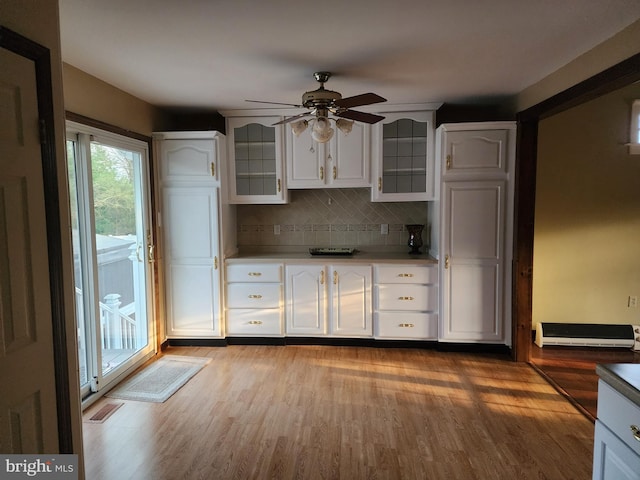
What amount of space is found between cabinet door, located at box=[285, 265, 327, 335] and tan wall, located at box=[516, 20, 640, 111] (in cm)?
238

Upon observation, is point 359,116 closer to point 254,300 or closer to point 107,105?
point 107,105

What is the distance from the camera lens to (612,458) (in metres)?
1.31

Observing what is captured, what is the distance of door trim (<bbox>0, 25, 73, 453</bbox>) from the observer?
1.42m

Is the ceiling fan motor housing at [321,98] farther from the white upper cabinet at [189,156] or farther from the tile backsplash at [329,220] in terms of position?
the tile backsplash at [329,220]

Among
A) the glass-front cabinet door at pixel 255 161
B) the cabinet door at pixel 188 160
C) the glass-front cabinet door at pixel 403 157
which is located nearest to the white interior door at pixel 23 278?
the cabinet door at pixel 188 160

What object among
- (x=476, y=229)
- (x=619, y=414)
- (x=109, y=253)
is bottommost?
(x=619, y=414)

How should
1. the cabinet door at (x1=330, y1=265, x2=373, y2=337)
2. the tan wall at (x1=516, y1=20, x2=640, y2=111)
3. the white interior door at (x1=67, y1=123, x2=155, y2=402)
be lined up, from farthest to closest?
the cabinet door at (x1=330, y1=265, x2=373, y2=337) < the white interior door at (x1=67, y1=123, x2=155, y2=402) < the tan wall at (x1=516, y1=20, x2=640, y2=111)

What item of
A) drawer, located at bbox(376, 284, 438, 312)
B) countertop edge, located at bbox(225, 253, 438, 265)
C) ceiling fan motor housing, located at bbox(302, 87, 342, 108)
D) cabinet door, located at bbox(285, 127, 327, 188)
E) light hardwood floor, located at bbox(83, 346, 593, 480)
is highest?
ceiling fan motor housing, located at bbox(302, 87, 342, 108)


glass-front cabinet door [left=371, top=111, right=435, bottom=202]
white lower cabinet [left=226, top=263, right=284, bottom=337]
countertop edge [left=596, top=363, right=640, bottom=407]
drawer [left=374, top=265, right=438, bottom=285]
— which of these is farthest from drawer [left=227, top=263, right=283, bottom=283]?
countertop edge [left=596, top=363, right=640, bottom=407]

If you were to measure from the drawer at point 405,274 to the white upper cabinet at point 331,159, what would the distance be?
864mm

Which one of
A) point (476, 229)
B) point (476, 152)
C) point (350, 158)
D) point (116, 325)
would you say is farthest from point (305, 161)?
point (116, 325)

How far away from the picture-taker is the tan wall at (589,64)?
2.11 meters

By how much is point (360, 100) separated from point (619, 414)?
201cm

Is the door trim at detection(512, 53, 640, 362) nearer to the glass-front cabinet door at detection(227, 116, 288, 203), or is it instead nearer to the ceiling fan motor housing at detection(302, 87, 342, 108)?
the ceiling fan motor housing at detection(302, 87, 342, 108)
